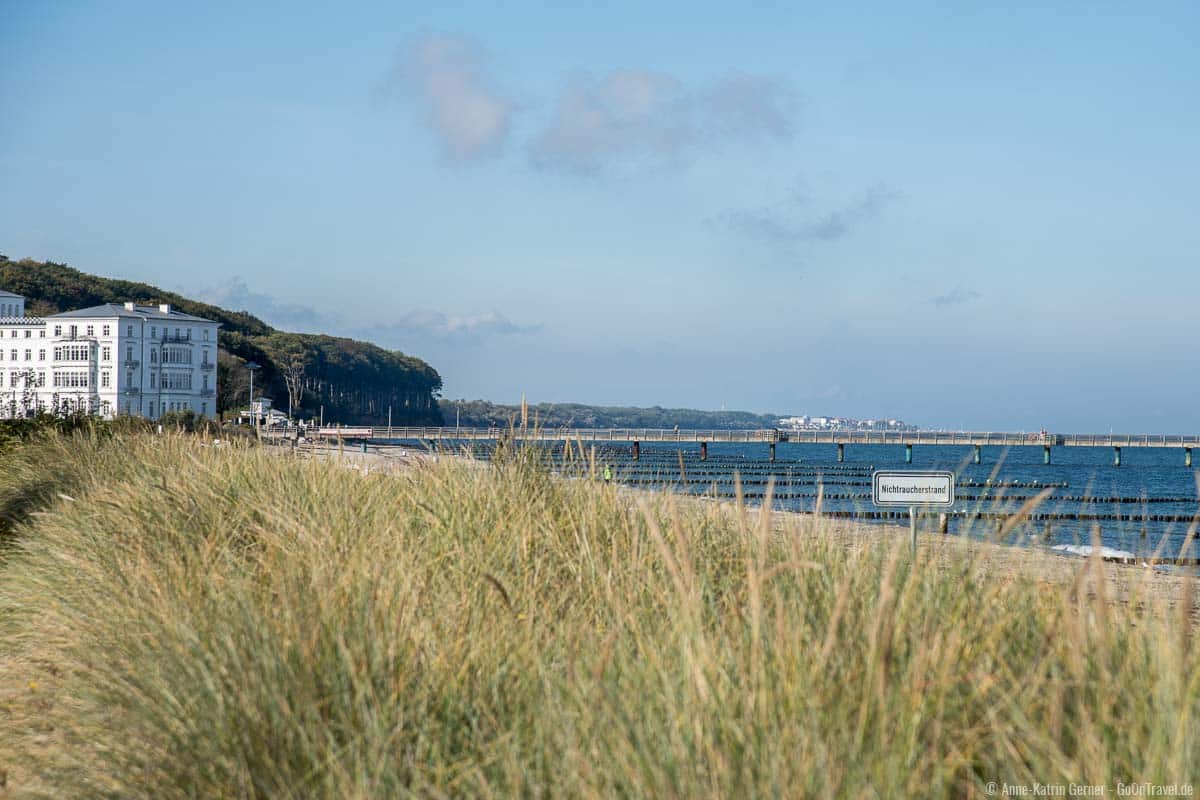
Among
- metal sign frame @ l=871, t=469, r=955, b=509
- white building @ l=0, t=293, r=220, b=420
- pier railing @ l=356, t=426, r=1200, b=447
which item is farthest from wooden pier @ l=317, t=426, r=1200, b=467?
metal sign frame @ l=871, t=469, r=955, b=509

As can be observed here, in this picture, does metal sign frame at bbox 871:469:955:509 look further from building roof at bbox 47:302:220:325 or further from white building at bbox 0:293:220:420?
building roof at bbox 47:302:220:325

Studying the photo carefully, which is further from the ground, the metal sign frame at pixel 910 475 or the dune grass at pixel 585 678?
the metal sign frame at pixel 910 475

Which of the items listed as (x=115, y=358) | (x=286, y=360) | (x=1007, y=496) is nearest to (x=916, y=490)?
(x=1007, y=496)

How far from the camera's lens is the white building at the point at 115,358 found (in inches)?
3095

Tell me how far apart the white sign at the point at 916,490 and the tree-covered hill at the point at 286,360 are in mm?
84457

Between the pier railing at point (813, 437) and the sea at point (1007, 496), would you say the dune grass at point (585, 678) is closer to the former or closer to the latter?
the sea at point (1007, 496)

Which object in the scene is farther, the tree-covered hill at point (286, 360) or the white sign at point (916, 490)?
the tree-covered hill at point (286, 360)

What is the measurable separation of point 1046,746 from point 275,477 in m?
5.82

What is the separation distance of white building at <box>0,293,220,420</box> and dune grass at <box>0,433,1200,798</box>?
7729 cm

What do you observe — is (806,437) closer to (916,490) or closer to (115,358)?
(115,358)

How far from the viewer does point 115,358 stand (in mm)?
78438

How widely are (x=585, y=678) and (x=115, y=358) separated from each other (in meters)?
83.0

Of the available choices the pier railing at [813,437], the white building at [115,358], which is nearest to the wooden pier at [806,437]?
the pier railing at [813,437]

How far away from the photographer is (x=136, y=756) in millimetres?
3078
